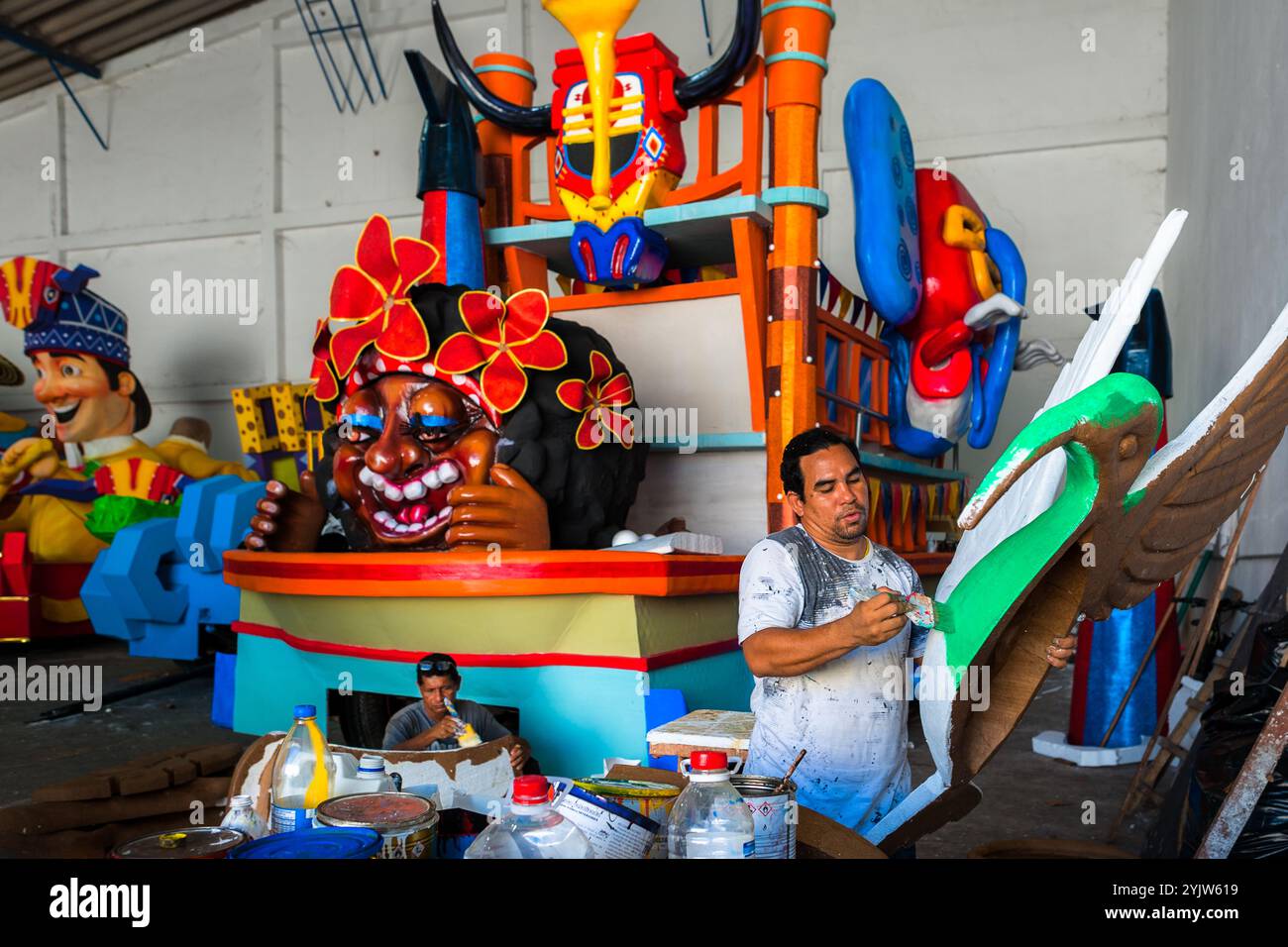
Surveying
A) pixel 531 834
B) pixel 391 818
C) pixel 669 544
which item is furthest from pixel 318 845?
pixel 669 544

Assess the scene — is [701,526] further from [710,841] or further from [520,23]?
[520,23]

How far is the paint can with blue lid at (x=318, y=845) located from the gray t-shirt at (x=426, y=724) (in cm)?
185

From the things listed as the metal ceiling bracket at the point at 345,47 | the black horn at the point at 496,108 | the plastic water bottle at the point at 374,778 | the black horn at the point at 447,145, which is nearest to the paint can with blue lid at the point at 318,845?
the plastic water bottle at the point at 374,778

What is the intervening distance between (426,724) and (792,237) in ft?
8.16

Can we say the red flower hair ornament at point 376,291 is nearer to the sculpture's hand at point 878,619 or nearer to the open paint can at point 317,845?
the sculpture's hand at point 878,619

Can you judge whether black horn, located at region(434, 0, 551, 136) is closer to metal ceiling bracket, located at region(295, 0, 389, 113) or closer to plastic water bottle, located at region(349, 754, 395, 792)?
plastic water bottle, located at region(349, 754, 395, 792)

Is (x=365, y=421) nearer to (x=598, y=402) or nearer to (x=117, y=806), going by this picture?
(x=598, y=402)

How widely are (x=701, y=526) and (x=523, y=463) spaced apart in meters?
1.06

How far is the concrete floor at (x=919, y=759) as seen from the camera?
395 cm

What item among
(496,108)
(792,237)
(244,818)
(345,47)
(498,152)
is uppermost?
(345,47)

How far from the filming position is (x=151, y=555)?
23.2ft

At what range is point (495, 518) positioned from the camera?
4.00 meters

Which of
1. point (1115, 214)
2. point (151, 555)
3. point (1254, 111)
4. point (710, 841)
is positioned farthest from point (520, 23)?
point (710, 841)

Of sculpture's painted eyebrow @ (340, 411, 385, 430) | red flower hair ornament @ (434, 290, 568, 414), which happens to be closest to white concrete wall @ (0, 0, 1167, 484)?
red flower hair ornament @ (434, 290, 568, 414)
